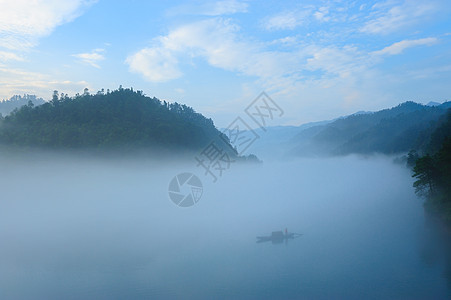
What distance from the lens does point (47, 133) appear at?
162 feet

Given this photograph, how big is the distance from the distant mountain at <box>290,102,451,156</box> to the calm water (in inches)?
1450

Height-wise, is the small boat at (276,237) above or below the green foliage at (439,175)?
below

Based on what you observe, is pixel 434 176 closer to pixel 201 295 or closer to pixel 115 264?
pixel 201 295

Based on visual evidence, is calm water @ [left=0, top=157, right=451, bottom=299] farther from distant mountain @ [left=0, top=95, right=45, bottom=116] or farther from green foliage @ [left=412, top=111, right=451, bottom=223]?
distant mountain @ [left=0, top=95, right=45, bottom=116]

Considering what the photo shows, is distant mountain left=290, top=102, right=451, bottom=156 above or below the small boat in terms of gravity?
above

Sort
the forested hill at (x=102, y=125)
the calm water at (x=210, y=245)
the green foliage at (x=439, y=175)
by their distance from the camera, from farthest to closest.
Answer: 1. the forested hill at (x=102, y=125)
2. the green foliage at (x=439, y=175)
3. the calm water at (x=210, y=245)

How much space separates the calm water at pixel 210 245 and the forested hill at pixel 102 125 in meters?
4.00

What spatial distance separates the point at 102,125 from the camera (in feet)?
181

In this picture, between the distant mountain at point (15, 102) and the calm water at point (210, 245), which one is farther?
the distant mountain at point (15, 102)

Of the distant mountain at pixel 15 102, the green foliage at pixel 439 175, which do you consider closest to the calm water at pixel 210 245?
the green foliage at pixel 439 175

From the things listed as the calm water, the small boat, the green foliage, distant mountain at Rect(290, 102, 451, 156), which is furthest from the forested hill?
distant mountain at Rect(290, 102, 451, 156)

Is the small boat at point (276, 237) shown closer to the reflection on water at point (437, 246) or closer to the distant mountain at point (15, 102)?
the reflection on water at point (437, 246)

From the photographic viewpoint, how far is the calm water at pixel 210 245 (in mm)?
16469

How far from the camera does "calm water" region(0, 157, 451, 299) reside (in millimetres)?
16469
